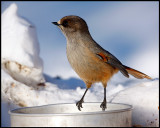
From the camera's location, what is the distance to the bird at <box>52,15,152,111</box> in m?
1.61

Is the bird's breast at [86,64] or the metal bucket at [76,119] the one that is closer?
the metal bucket at [76,119]

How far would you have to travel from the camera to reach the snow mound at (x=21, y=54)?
255 centimetres

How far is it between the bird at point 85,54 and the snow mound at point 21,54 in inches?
37.8

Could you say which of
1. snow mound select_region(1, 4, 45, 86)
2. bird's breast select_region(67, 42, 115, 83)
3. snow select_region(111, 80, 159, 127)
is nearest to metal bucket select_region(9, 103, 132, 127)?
bird's breast select_region(67, 42, 115, 83)

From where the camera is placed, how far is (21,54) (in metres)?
2.54

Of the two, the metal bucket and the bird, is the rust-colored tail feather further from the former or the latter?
the metal bucket

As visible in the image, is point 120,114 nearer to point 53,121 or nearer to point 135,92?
point 53,121

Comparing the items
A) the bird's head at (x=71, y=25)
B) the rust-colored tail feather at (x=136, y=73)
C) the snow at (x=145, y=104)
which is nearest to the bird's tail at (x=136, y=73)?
the rust-colored tail feather at (x=136, y=73)

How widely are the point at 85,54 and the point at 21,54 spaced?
1.08m

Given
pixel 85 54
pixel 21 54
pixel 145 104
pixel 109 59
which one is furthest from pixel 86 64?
pixel 21 54

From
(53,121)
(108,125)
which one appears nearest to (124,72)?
(108,125)

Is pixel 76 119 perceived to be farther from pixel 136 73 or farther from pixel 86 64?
pixel 136 73

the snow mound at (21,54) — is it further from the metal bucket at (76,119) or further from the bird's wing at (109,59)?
the metal bucket at (76,119)

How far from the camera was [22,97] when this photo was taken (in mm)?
2385
